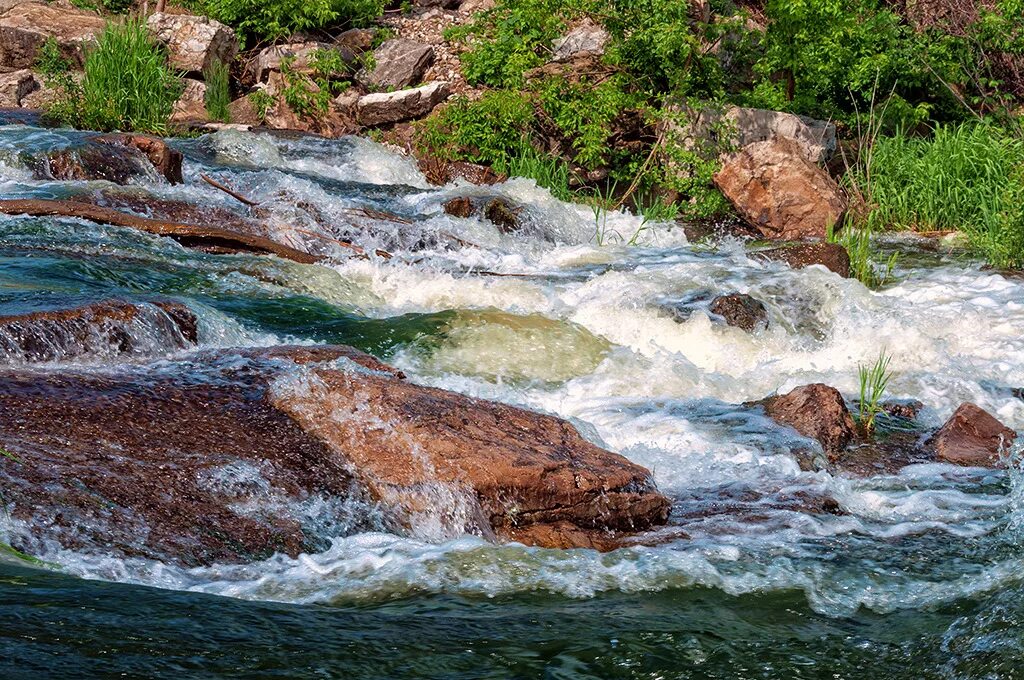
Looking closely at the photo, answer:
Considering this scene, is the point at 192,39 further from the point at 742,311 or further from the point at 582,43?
the point at 742,311

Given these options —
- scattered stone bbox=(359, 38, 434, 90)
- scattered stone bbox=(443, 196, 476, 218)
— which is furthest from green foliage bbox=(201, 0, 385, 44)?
scattered stone bbox=(443, 196, 476, 218)

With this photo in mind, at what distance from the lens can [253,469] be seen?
409 cm

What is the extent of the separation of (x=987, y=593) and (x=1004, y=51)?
11698mm

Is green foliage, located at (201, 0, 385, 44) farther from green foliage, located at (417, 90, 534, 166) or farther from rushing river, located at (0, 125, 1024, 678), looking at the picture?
rushing river, located at (0, 125, 1024, 678)

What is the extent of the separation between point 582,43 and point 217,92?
4458 millimetres

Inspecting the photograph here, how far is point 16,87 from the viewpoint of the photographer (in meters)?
14.1

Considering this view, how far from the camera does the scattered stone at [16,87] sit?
13953 mm

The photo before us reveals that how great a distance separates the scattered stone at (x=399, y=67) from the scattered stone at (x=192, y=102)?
6.42 ft

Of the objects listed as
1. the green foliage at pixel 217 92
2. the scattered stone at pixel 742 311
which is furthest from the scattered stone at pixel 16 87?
the scattered stone at pixel 742 311

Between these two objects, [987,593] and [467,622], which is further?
[987,593]

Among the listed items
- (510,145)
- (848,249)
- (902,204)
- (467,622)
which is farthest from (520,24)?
(467,622)

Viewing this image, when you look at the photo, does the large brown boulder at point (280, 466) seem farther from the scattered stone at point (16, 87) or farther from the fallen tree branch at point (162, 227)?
the scattered stone at point (16, 87)

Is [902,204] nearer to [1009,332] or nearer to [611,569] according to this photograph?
[1009,332]

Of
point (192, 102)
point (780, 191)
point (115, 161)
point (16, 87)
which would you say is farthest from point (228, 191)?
point (16, 87)
